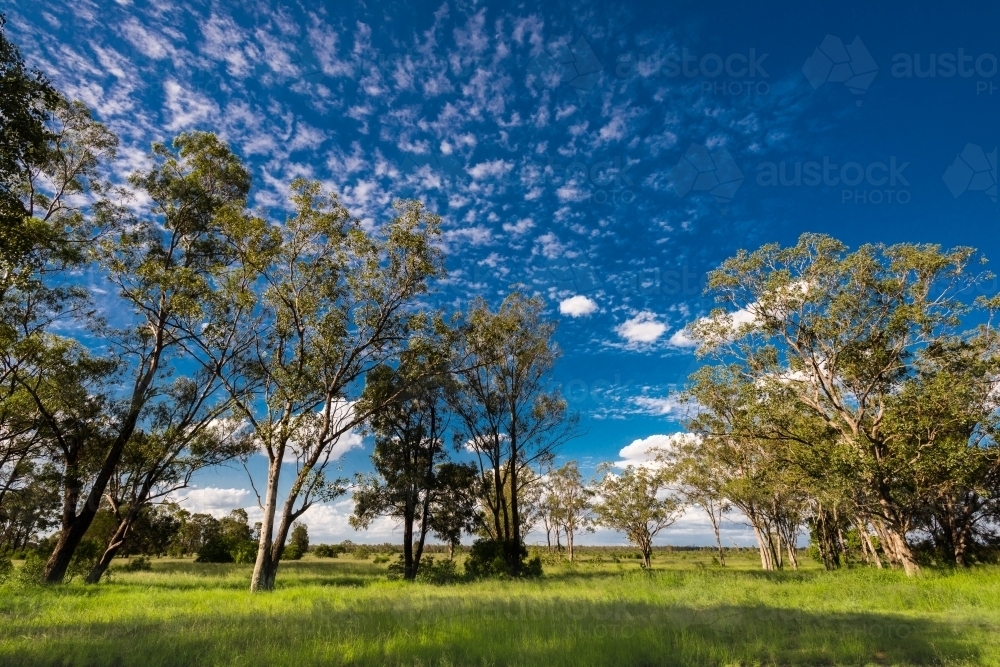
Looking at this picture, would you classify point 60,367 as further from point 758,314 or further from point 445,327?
point 758,314

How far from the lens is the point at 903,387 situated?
78.0 ft

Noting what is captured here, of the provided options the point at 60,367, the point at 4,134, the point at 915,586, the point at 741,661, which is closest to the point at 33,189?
the point at 60,367

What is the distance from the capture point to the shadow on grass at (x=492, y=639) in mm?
7603

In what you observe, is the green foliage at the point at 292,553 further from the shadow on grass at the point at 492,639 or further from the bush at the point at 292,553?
the shadow on grass at the point at 492,639

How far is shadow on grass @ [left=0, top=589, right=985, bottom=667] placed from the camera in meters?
7.60

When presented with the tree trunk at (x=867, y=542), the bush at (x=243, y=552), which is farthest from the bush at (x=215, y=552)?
the tree trunk at (x=867, y=542)

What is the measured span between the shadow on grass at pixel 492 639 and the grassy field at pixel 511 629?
1.5 inches

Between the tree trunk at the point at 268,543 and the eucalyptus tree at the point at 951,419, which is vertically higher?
the eucalyptus tree at the point at 951,419

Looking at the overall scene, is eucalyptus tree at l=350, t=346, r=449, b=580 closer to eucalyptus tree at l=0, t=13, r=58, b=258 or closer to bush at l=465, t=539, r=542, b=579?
bush at l=465, t=539, r=542, b=579

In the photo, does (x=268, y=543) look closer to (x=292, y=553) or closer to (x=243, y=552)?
(x=243, y=552)

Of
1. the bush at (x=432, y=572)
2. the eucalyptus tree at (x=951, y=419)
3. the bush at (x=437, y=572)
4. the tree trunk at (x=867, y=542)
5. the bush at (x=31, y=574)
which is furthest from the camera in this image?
the tree trunk at (x=867, y=542)

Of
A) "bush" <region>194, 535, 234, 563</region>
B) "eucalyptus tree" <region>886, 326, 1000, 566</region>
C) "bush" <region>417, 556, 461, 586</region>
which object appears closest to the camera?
"eucalyptus tree" <region>886, 326, 1000, 566</region>

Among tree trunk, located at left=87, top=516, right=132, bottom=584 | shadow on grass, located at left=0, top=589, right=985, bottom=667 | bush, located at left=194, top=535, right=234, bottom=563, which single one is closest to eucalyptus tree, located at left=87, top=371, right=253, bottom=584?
tree trunk, located at left=87, top=516, right=132, bottom=584

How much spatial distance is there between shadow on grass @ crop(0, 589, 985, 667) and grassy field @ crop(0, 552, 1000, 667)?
4 centimetres
